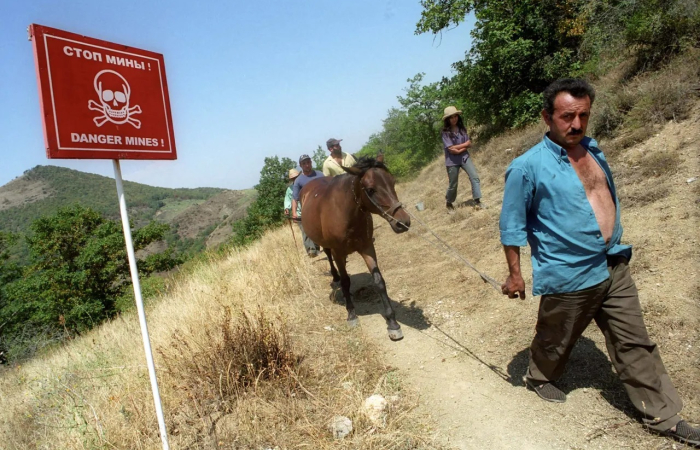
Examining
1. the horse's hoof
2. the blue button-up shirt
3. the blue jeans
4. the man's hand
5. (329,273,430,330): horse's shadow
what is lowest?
the horse's hoof

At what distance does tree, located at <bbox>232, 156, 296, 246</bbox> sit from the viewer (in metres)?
24.9

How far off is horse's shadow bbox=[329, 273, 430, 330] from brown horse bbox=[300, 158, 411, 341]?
330 millimetres

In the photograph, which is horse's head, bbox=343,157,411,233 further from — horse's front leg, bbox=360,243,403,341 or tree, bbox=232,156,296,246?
tree, bbox=232,156,296,246

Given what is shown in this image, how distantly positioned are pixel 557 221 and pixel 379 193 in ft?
6.53

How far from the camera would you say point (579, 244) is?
2453 millimetres

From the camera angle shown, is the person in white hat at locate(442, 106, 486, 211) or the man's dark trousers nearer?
the man's dark trousers

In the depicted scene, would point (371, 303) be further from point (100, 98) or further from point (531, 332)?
point (100, 98)

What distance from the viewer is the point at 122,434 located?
285 centimetres

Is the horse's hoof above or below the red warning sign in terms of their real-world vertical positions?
below

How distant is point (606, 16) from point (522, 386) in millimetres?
11686

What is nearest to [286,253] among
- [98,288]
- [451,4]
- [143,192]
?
[451,4]

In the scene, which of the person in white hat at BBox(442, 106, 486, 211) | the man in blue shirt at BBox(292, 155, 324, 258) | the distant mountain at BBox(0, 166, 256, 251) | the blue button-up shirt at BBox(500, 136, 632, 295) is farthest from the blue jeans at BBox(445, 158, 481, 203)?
the distant mountain at BBox(0, 166, 256, 251)

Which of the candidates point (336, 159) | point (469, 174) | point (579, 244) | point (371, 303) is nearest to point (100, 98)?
point (579, 244)

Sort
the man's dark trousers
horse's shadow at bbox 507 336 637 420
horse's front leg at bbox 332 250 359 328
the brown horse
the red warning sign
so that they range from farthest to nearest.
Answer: horse's front leg at bbox 332 250 359 328 < the brown horse < horse's shadow at bbox 507 336 637 420 < the man's dark trousers < the red warning sign
